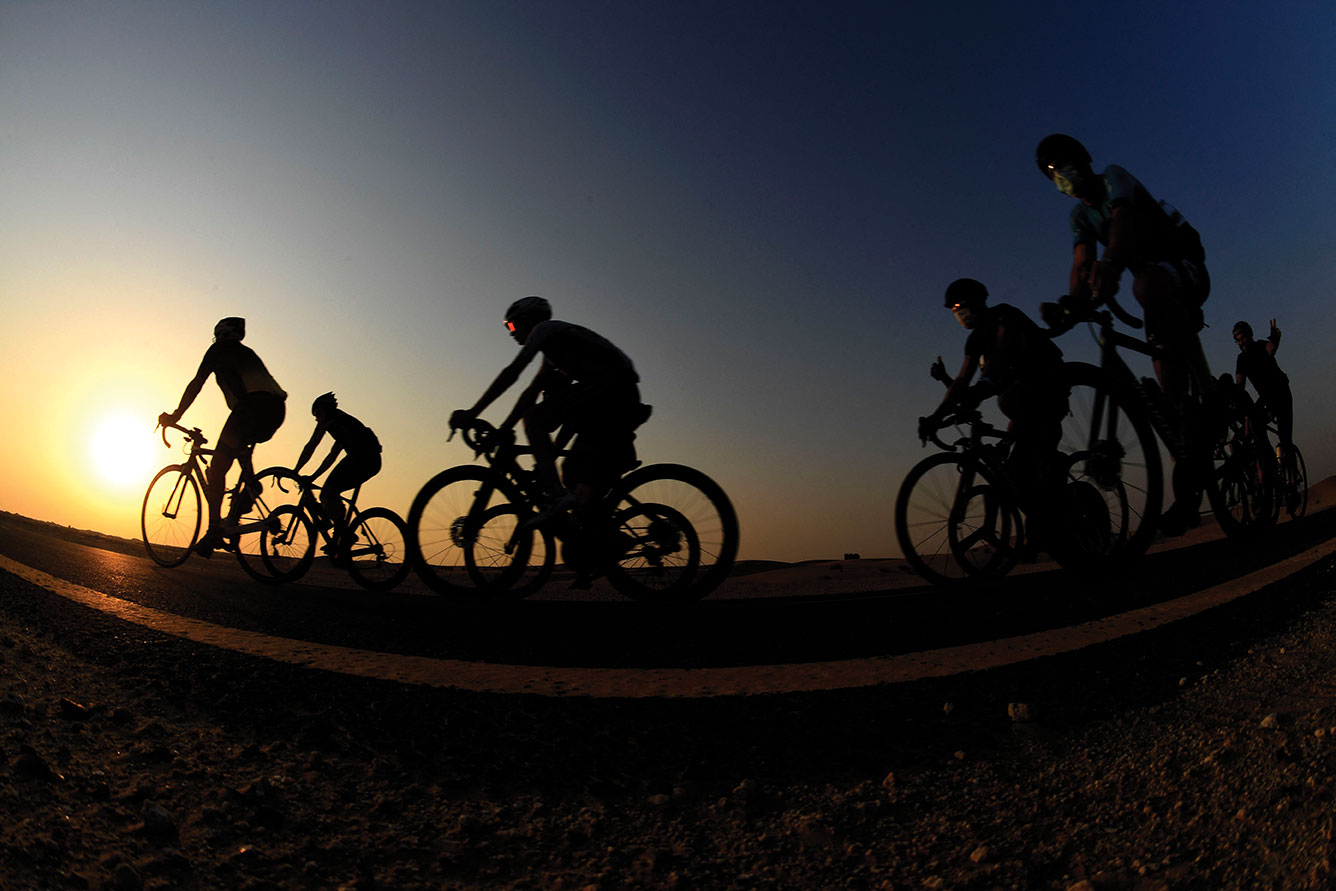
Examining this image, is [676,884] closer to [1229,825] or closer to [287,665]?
[1229,825]

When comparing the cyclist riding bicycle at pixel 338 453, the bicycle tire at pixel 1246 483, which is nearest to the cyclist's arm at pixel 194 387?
the cyclist riding bicycle at pixel 338 453

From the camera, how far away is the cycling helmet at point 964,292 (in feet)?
10.5

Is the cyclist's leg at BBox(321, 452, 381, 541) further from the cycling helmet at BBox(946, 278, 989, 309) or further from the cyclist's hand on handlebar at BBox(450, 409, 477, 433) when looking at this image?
the cycling helmet at BBox(946, 278, 989, 309)

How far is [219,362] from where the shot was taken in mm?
6539

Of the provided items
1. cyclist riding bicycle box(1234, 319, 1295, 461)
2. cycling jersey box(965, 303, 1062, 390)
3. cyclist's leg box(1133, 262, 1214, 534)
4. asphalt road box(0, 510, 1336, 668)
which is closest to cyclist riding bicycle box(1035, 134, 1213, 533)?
cyclist's leg box(1133, 262, 1214, 534)

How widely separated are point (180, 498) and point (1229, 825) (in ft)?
27.9

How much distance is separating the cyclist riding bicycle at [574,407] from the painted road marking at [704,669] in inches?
74.5

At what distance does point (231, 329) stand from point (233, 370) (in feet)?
1.31

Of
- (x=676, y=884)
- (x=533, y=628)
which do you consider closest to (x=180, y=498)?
(x=533, y=628)

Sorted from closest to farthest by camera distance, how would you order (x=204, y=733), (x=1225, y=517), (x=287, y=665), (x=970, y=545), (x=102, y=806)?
(x=102, y=806) < (x=204, y=733) < (x=287, y=665) < (x=970, y=545) < (x=1225, y=517)

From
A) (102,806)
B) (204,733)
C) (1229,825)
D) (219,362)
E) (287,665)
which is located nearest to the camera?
(1229,825)

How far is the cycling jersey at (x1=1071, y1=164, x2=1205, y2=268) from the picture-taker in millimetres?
2963

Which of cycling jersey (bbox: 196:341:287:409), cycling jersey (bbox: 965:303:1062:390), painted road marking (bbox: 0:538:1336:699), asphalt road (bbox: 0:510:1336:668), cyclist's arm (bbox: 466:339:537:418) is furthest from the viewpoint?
cycling jersey (bbox: 196:341:287:409)

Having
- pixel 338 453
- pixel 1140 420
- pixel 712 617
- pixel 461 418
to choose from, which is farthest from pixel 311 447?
pixel 1140 420
